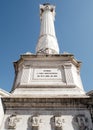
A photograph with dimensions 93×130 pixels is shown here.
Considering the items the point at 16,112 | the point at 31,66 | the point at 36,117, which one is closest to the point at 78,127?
the point at 36,117

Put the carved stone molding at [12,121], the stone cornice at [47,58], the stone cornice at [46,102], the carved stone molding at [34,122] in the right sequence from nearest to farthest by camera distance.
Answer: the carved stone molding at [34,122], the carved stone molding at [12,121], the stone cornice at [46,102], the stone cornice at [47,58]

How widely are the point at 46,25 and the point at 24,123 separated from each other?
12.7 meters

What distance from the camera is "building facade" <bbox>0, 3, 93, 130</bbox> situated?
A: 1020 cm

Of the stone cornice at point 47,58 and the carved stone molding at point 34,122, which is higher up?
the stone cornice at point 47,58

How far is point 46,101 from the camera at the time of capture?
11023 millimetres

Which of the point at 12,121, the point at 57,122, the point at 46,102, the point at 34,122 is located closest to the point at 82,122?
the point at 57,122

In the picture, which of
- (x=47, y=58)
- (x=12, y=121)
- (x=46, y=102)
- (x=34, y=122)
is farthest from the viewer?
(x=47, y=58)

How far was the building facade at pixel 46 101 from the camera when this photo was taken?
33.4 ft

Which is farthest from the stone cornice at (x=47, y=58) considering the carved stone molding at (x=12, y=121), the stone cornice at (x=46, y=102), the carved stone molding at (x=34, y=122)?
the carved stone molding at (x=34, y=122)

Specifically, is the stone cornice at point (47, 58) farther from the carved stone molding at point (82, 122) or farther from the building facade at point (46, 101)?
the carved stone molding at point (82, 122)

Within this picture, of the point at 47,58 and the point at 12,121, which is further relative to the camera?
the point at 47,58

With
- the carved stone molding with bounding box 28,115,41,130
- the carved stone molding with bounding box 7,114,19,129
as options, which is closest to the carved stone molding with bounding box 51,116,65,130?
the carved stone molding with bounding box 28,115,41,130

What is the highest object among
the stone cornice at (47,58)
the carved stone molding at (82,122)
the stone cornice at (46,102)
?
the stone cornice at (47,58)

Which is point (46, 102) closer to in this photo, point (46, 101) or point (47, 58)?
point (46, 101)
